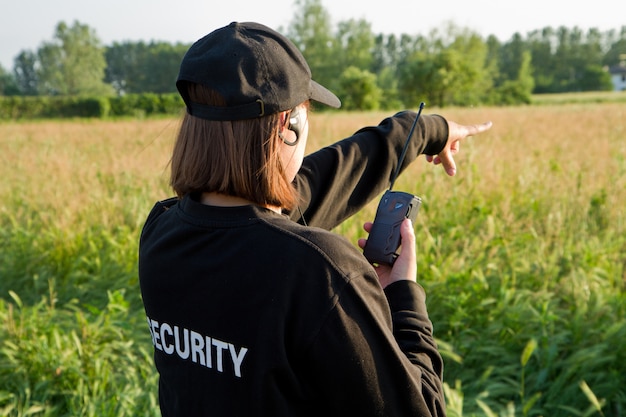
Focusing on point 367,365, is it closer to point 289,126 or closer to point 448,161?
point 289,126

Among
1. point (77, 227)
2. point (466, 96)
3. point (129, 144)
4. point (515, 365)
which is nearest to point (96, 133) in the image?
point (129, 144)

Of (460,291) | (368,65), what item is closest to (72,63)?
(368,65)

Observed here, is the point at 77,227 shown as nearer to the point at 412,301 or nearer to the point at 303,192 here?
the point at 303,192

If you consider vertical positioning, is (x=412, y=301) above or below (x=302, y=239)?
below

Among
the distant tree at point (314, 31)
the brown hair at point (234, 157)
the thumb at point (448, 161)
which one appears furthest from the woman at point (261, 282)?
the distant tree at point (314, 31)

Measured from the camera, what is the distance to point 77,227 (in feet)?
17.0

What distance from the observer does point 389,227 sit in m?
1.33

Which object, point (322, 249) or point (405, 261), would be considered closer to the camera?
point (322, 249)

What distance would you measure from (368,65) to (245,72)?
77.9 meters

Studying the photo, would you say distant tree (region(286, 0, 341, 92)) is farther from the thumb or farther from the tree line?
the thumb

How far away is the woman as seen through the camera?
1.00 metres

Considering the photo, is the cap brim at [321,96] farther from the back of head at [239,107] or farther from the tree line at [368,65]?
the tree line at [368,65]

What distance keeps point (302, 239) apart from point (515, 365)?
7.76ft

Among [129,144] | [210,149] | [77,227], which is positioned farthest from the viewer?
[129,144]
